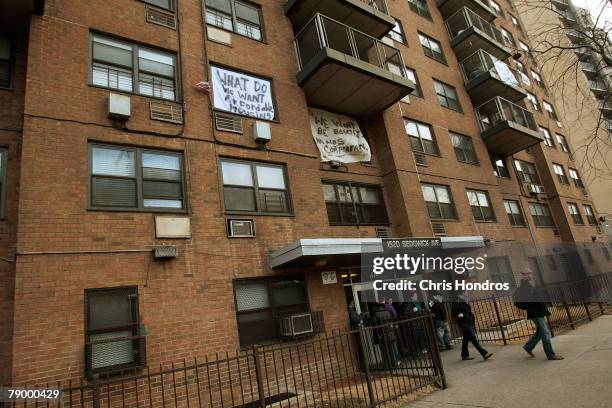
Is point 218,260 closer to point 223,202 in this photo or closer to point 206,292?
point 206,292

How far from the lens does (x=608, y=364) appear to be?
6.59m

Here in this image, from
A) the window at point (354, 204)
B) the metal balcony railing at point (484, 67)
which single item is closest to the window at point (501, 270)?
the window at point (354, 204)

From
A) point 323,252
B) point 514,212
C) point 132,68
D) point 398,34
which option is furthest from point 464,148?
point 132,68

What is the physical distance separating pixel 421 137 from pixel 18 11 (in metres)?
13.1

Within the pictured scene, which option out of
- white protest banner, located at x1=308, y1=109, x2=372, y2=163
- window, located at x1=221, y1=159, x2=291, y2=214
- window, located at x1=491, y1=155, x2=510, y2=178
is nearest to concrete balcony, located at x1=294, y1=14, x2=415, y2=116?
white protest banner, located at x1=308, y1=109, x2=372, y2=163

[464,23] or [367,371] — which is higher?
[464,23]

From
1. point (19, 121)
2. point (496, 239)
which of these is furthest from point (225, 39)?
point (496, 239)

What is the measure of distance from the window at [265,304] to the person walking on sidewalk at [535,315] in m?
4.76

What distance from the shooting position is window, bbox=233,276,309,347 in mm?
8742

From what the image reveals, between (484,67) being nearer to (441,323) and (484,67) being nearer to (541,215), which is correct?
(541,215)

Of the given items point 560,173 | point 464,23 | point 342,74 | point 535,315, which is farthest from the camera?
point 560,173

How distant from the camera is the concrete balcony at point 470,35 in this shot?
19.8m

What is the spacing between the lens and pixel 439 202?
14984mm

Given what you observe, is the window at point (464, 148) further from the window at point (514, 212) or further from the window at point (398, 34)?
the window at point (398, 34)
